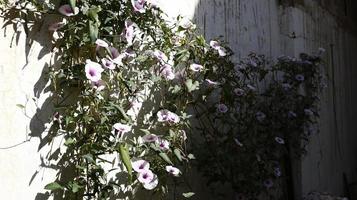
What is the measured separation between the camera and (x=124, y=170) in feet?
9.57

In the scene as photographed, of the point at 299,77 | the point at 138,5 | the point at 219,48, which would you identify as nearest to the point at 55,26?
the point at 138,5

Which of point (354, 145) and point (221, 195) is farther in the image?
point (354, 145)

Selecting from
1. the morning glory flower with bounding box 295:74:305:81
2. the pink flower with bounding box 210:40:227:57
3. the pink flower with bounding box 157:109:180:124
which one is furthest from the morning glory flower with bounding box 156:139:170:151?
the morning glory flower with bounding box 295:74:305:81

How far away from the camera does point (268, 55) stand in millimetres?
4688

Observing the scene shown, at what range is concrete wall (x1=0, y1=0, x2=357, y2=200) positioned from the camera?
2385 mm

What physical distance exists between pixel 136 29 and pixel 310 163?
2942mm

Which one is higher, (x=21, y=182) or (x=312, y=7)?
(x=312, y=7)

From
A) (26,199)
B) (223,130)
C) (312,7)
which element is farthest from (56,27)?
(312,7)

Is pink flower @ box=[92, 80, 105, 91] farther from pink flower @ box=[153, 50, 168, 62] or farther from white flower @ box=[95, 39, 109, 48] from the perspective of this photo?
pink flower @ box=[153, 50, 168, 62]

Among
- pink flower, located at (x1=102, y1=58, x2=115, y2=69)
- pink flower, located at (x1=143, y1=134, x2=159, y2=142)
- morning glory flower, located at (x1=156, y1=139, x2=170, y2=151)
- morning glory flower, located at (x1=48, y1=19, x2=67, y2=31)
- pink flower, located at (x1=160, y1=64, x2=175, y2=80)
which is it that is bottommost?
morning glory flower, located at (x1=156, y1=139, x2=170, y2=151)

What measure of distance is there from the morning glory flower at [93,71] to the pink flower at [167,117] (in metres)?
0.59

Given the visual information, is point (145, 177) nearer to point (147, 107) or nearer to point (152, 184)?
point (152, 184)

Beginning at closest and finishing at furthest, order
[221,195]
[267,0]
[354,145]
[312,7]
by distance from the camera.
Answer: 1. [221,195]
2. [267,0]
3. [312,7]
4. [354,145]

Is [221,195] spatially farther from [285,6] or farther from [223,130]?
[285,6]
